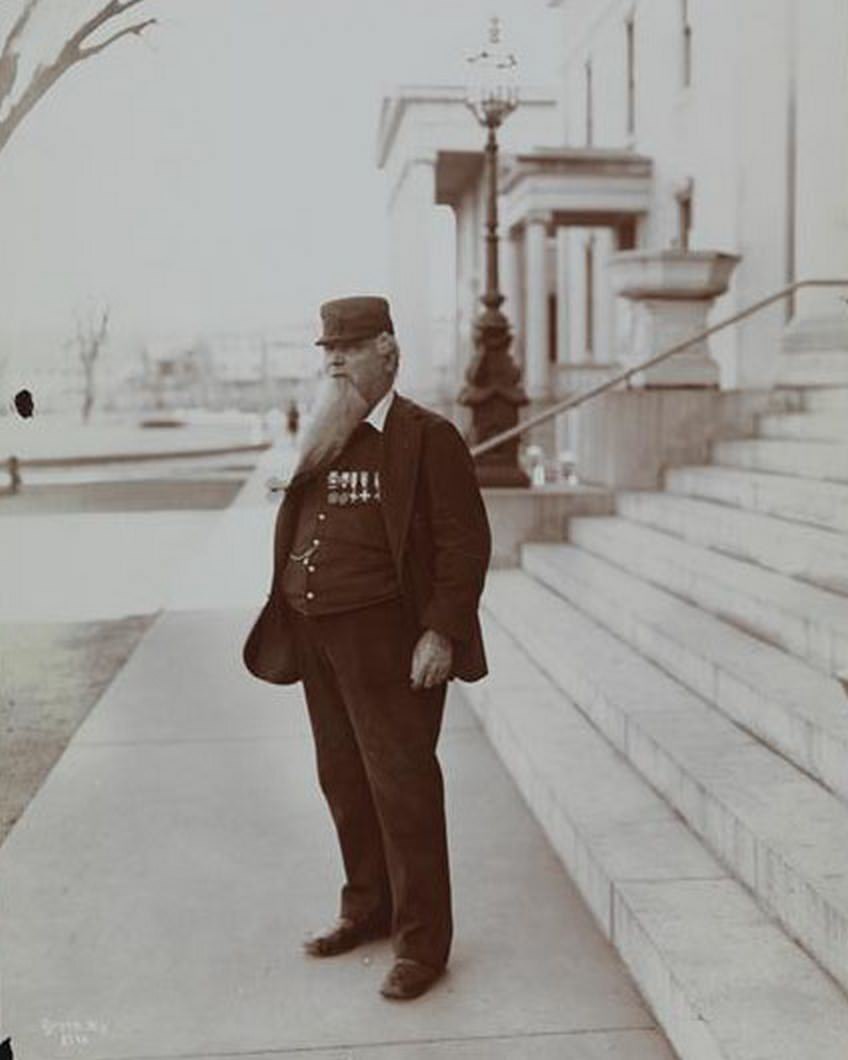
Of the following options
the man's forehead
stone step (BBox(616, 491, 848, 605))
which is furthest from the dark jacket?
stone step (BBox(616, 491, 848, 605))

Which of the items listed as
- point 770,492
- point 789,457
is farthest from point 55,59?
point 789,457

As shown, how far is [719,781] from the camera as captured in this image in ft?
16.1

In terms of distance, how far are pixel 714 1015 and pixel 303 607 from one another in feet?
5.08

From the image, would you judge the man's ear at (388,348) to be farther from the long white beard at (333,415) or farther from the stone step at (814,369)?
the stone step at (814,369)

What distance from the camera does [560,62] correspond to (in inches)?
1232

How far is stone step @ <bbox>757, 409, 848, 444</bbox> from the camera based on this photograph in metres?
9.16

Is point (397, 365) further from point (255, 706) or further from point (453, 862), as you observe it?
point (255, 706)

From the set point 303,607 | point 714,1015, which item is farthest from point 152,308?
point 714,1015

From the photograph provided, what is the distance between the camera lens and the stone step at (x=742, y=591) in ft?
19.3

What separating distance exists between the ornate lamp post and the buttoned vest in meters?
7.48

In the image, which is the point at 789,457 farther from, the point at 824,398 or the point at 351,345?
the point at 351,345

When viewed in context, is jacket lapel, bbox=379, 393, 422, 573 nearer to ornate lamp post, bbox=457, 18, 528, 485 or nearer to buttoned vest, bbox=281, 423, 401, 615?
buttoned vest, bbox=281, 423, 401, 615

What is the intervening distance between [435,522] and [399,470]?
0.19 m

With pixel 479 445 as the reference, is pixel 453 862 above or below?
below
